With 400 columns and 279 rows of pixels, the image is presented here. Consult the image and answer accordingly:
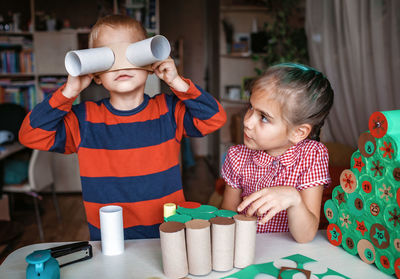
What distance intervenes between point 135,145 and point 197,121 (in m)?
0.21

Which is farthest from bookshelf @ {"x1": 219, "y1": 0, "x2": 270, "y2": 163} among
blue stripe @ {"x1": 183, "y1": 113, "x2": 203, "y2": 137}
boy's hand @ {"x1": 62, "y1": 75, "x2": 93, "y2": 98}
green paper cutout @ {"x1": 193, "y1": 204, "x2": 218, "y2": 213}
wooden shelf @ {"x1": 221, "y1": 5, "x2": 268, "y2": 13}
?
green paper cutout @ {"x1": 193, "y1": 204, "x2": 218, "y2": 213}

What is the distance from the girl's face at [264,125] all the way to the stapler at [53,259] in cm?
48

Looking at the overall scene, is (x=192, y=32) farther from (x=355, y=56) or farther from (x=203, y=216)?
(x=203, y=216)

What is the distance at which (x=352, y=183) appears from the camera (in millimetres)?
863

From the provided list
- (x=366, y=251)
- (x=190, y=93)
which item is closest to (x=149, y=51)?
(x=190, y=93)

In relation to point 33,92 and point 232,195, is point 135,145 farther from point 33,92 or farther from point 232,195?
point 33,92

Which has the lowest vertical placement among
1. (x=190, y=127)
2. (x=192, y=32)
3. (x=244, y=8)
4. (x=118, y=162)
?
(x=118, y=162)

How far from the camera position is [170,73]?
40.0 inches

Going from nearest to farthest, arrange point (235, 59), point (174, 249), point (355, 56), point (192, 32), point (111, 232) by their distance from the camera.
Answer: point (174, 249) → point (111, 232) → point (355, 56) → point (235, 59) → point (192, 32)

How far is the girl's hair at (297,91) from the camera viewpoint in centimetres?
96

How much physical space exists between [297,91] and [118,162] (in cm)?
58

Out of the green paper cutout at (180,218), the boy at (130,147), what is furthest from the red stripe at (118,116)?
the green paper cutout at (180,218)

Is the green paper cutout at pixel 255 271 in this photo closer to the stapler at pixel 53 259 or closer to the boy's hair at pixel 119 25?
the stapler at pixel 53 259

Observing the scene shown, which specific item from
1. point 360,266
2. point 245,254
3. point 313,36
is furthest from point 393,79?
point 245,254
